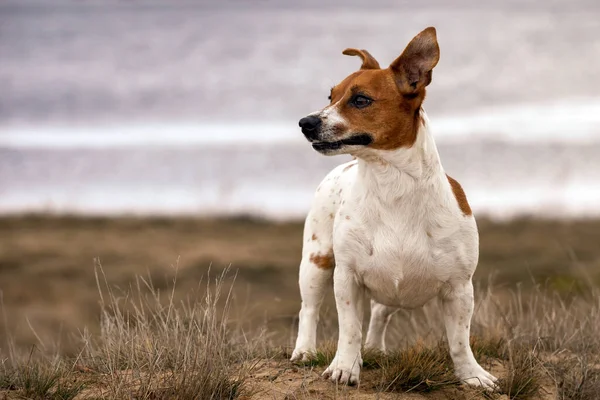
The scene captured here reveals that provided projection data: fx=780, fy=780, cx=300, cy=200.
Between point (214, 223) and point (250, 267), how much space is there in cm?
648

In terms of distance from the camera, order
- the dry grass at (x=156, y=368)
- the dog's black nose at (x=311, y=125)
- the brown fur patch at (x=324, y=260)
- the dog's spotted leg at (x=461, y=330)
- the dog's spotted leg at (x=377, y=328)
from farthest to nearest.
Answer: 1. the dog's spotted leg at (x=377, y=328)
2. the brown fur patch at (x=324, y=260)
3. the dog's spotted leg at (x=461, y=330)
4. the dry grass at (x=156, y=368)
5. the dog's black nose at (x=311, y=125)

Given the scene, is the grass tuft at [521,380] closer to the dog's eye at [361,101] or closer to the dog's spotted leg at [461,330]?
the dog's spotted leg at [461,330]

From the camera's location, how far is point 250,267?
23.6 meters

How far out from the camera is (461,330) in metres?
6.75

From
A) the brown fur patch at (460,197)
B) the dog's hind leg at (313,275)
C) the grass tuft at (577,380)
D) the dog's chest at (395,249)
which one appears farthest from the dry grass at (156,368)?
the grass tuft at (577,380)

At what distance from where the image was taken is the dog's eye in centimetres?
618

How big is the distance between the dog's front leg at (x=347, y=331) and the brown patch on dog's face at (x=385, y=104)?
1.17 metres

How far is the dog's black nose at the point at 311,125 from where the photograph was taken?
610 cm

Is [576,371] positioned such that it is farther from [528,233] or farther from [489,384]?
[528,233]

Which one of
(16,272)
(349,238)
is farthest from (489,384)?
(16,272)

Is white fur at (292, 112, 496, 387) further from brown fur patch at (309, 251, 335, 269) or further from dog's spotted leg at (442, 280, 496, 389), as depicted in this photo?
brown fur patch at (309, 251, 335, 269)

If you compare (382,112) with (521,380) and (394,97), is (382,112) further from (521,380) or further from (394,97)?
(521,380)

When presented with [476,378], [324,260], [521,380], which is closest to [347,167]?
[324,260]

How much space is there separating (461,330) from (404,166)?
62.0 inches
